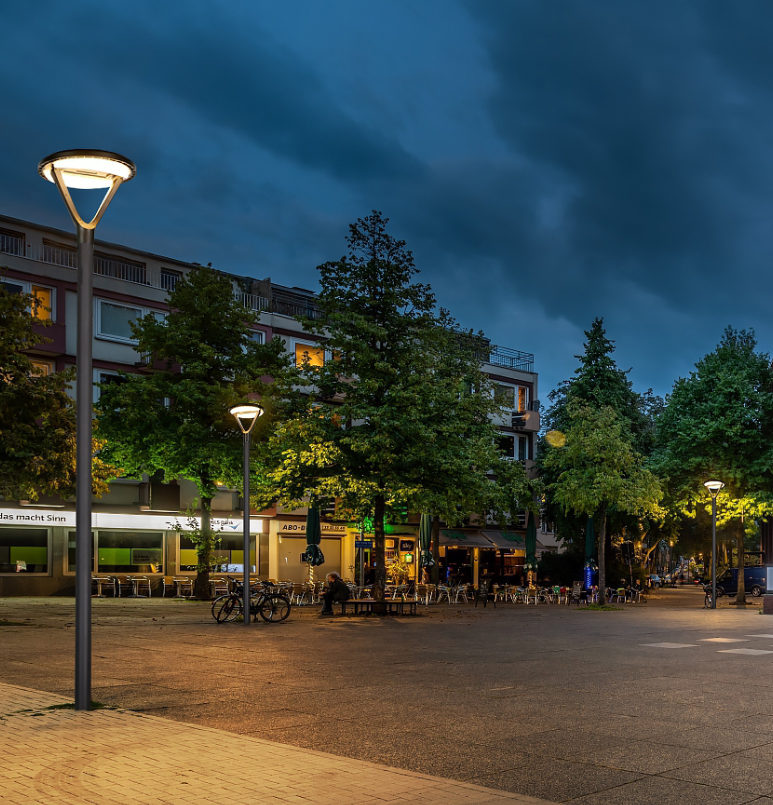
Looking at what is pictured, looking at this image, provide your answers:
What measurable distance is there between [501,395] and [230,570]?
14789 millimetres

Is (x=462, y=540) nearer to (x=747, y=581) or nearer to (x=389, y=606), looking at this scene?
(x=747, y=581)

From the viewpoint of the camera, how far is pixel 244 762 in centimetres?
720

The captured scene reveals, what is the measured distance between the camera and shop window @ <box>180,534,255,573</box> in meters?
44.4

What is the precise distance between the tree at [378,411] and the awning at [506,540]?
25969 millimetres

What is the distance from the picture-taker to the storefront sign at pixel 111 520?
39294mm

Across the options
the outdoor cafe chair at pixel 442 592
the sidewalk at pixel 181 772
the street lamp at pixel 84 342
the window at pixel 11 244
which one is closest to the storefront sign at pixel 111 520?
the outdoor cafe chair at pixel 442 592

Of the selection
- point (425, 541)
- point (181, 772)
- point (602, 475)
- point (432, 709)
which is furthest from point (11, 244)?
point (181, 772)

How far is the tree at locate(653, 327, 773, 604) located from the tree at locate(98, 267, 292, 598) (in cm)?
1945

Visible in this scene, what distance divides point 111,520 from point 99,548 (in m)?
1.29

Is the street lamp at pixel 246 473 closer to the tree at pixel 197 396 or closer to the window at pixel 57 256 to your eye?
the tree at pixel 197 396

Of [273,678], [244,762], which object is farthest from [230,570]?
[244,762]

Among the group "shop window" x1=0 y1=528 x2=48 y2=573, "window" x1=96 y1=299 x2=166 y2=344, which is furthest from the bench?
"window" x1=96 y1=299 x2=166 y2=344

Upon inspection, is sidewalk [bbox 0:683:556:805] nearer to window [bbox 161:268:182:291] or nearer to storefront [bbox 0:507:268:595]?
storefront [bbox 0:507:268:595]

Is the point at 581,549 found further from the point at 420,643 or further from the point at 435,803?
the point at 435,803
